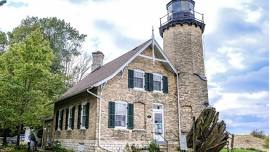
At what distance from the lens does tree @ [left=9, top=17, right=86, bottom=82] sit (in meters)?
30.4

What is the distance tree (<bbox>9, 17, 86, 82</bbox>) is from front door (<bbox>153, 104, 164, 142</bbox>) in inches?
606

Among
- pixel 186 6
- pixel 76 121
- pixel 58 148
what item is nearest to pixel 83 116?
pixel 76 121

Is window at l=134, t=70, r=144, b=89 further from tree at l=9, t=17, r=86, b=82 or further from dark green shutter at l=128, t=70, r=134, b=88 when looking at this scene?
tree at l=9, t=17, r=86, b=82

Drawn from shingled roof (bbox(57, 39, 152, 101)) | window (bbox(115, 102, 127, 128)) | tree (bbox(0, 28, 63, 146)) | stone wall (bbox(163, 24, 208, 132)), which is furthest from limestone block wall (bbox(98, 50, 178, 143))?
tree (bbox(0, 28, 63, 146))

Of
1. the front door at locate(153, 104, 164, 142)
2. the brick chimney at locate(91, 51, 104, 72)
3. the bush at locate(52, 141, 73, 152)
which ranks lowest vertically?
the bush at locate(52, 141, 73, 152)

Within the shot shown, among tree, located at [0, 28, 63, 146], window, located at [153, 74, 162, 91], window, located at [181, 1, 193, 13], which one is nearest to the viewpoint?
tree, located at [0, 28, 63, 146]

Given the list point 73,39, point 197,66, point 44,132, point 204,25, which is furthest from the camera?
point 73,39

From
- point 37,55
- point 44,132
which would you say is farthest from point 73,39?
point 37,55

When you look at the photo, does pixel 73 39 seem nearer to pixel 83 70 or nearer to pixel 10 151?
pixel 83 70

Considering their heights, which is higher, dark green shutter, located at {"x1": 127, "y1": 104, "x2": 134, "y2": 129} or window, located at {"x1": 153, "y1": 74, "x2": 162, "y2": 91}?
window, located at {"x1": 153, "y1": 74, "x2": 162, "y2": 91}

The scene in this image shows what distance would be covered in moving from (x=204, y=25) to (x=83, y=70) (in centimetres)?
1615

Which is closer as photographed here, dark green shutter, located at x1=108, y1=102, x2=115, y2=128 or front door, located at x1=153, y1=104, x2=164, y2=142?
dark green shutter, located at x1=108, y1=102, x2=115, y2=128

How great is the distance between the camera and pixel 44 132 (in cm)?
2395

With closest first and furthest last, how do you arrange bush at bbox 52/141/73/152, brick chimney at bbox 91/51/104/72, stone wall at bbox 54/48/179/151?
1. stone wall at bbox 54/48/179/151
2. bush at bbox 52/141/73/152
3. brick chimney at bbox 91/51/104/72
